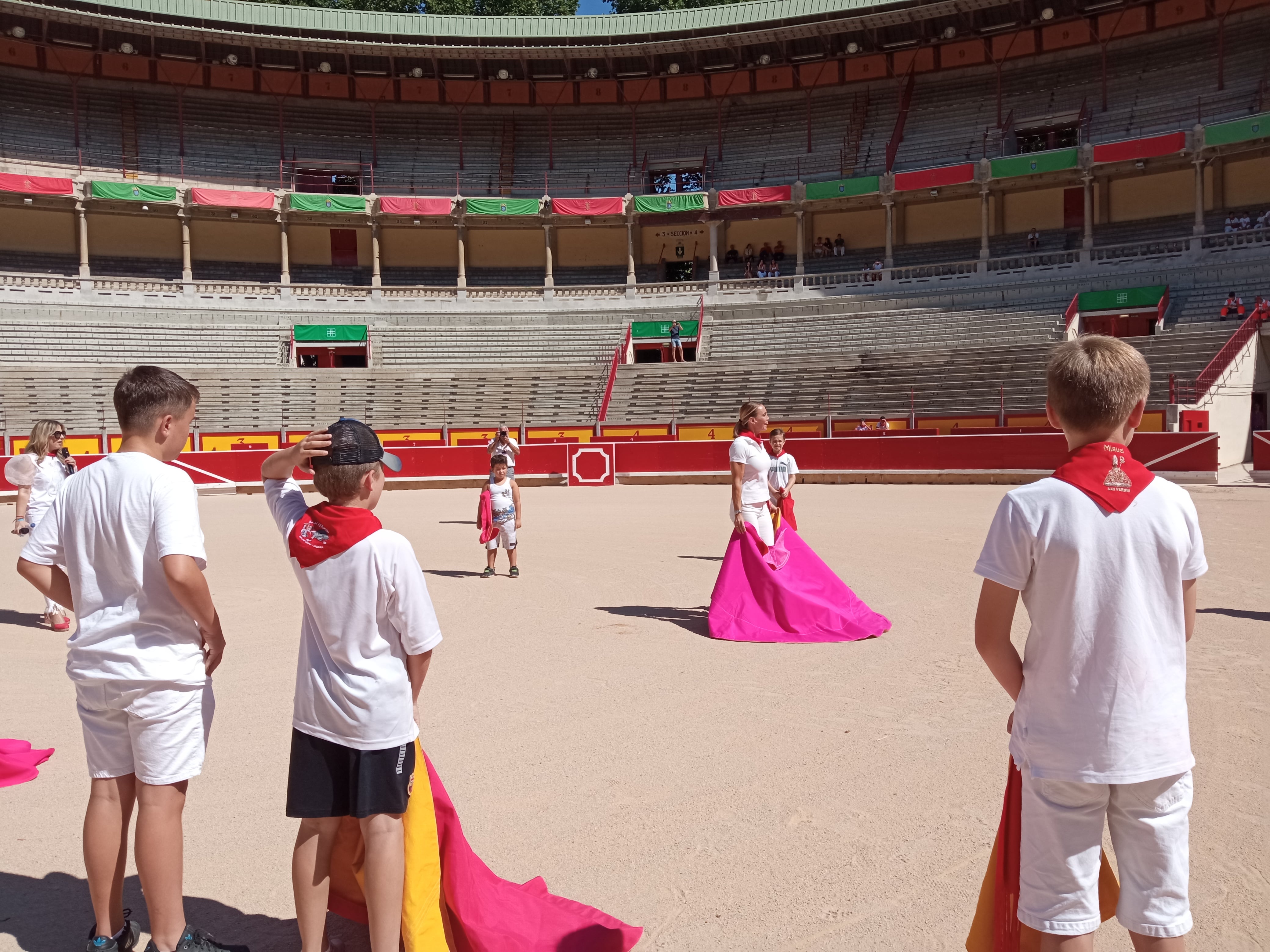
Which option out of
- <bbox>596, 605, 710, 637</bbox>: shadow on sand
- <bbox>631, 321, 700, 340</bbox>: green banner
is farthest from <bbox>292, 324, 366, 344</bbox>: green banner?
<bbox>596, 605, 710, 637</bbox>: shadow on sand

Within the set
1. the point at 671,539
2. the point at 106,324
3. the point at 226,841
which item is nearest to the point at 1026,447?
the point at 671,539

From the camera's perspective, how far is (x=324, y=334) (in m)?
32.8

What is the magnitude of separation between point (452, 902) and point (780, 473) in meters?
6.39

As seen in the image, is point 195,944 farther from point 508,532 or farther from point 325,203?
point 325,203

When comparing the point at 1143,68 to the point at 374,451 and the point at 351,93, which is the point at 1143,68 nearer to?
the point at 351,93

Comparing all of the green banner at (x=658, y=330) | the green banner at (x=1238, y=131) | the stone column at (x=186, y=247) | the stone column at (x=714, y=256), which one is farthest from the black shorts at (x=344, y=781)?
the stone column at (x=186, y=247)

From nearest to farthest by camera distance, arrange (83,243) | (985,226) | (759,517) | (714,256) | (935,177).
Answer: (759,517)
(83,243)
(985,226)
(935,177)
(714,256)

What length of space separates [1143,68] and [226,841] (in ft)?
124

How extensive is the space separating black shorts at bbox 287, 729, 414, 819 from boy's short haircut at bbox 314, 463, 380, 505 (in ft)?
2.21

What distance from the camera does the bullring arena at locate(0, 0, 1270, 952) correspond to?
3896mm

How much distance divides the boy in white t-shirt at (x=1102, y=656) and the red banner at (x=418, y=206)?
117 ft

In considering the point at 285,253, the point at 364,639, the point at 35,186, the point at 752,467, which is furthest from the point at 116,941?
the point at 35,186

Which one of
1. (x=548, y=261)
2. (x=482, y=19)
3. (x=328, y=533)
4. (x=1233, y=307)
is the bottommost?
(x=328, y=533)

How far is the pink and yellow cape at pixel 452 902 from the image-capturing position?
8.90ft
